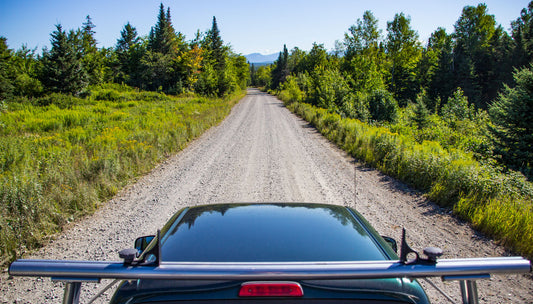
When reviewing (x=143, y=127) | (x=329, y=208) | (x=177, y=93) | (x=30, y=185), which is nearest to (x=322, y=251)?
(x=329, y=208)

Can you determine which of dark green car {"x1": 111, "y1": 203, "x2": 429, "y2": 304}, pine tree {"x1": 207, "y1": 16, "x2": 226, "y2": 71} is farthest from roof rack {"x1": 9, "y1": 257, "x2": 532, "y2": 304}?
pine tree {"x1": 207, "y1": 16, "x2": 226, "y2": 71}

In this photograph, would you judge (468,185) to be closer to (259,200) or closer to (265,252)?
(259,200)

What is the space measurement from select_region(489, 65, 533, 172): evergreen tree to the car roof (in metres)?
10.6

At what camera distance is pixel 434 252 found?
3.85ft

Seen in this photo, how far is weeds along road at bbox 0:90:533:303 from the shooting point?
12.9 feet

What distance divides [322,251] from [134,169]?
8.62 meters

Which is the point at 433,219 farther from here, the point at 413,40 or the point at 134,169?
the point at 413,40

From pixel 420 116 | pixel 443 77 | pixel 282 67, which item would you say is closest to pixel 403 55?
pixel 443 77

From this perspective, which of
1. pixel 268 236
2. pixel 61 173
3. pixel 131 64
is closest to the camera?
pixel 268 236

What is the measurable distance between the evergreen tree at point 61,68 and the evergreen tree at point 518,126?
40.8 m

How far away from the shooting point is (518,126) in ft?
33.8

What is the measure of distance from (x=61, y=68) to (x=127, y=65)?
22.3 meters

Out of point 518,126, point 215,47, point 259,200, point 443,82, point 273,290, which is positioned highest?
point 215,47

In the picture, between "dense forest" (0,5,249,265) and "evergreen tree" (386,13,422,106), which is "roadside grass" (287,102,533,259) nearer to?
"dense forest" (0,5,249,265)
